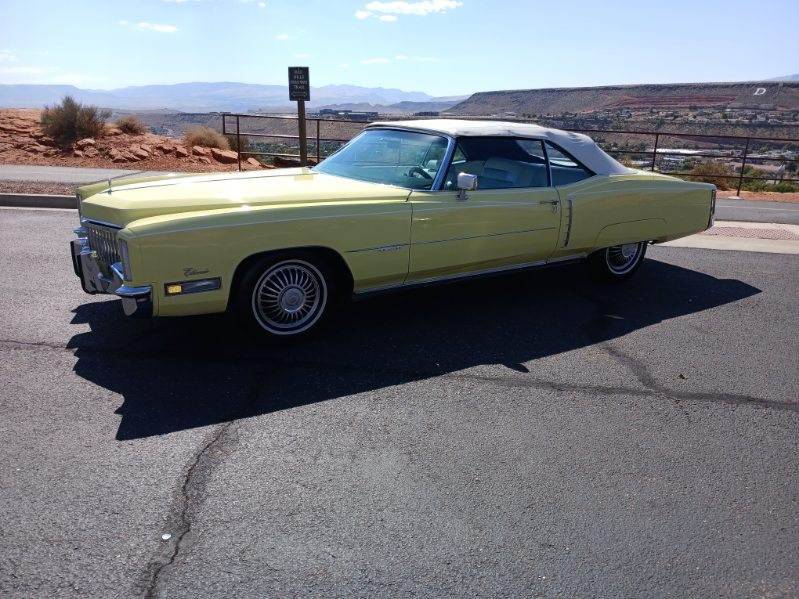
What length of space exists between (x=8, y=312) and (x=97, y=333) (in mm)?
889

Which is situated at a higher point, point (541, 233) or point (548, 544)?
point (541, 233)

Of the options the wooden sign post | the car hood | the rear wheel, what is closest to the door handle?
the car hood

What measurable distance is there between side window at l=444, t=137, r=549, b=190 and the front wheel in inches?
44.1

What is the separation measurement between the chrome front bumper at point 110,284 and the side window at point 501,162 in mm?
2347

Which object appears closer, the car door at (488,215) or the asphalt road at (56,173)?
the car door at (488,215)

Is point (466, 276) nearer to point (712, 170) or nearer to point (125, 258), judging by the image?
point (125, 258)

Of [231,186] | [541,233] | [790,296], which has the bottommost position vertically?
[790,296]

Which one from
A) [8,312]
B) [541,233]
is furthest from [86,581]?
[541,233]

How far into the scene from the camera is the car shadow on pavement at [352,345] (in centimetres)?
399

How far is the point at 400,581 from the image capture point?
2562 mm

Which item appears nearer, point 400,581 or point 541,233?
point 400,581

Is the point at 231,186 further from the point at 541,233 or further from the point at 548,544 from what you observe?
the point at 548,544

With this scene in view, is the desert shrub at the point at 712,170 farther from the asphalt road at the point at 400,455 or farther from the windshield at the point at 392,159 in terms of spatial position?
the windshield at the point at 392,159

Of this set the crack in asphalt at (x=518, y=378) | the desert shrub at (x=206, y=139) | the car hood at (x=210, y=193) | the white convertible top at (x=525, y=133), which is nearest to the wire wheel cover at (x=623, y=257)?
the white convertible top at (x=525, y=133)
